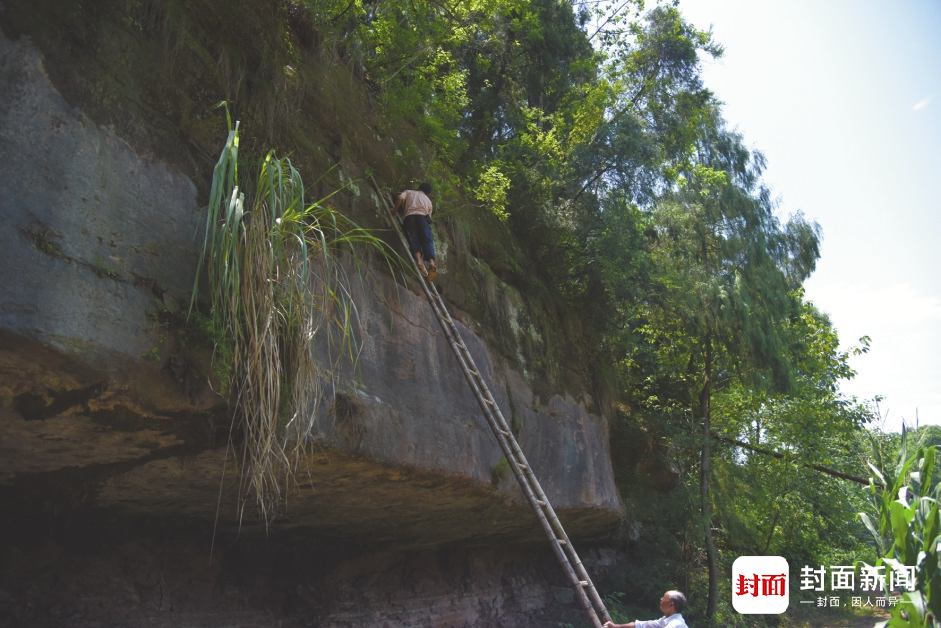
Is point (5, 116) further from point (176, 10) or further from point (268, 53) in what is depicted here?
point (268, 53)

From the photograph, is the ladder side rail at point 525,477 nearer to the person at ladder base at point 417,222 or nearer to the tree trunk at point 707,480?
the person at ladder base at point 417,222

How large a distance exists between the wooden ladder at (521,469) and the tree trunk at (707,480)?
4.20m

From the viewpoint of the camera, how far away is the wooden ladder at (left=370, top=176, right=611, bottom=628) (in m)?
3.95

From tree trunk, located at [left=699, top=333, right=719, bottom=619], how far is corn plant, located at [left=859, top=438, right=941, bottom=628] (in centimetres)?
540

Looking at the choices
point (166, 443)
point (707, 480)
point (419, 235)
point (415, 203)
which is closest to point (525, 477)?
point (166, 443)

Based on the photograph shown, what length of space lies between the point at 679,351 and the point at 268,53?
7620mm

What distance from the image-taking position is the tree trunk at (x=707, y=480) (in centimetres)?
877

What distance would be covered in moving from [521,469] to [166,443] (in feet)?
7.54

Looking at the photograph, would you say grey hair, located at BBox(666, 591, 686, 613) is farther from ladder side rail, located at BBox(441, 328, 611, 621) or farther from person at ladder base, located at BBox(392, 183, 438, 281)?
person at ladder base, located at BBox(392, 183, 438, 281)

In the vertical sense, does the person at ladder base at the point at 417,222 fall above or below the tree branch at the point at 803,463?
above

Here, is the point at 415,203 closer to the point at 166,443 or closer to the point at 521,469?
the point at 521,469

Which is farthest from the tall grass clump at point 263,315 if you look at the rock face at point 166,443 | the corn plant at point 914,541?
the corn plant at point 914,541

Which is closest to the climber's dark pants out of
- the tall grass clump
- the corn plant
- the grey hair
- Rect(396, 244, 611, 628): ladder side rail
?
Rect(396, 244, 611, 628): ladder side rail

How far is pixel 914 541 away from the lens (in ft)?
11.3
